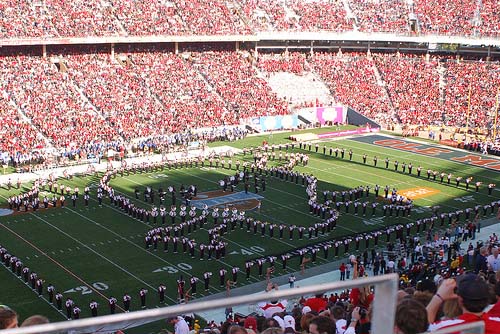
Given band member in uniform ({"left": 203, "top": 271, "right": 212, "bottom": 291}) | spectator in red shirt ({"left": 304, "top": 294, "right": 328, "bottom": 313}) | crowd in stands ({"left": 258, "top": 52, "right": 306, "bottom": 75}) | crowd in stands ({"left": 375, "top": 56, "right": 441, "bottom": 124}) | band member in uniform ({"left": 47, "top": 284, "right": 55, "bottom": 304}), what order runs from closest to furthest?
spectator in red shirt ({"left": 304, "top": 294, "right": 328, "bottom": 313}) → band member in uniform ({"left": 47, "top": 284, "right": 55, "bottom": 304}) → band member in uniform ({"left": 203, "top": 271, "right": 212, "bottom": 291}) → crowd in stands ({"left": 375, "top": 56, "right": 441, "bottom": 124}) → crowd in stands ({"left": 258, "top": 52, "right": 306, "bottom": 75})

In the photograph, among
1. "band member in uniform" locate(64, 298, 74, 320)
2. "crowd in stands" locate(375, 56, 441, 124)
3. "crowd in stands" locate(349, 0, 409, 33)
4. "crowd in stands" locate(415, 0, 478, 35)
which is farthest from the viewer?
"crowd in stands" locate(349, 0, 409, 33)

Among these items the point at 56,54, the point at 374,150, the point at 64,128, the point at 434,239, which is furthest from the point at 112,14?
the point at 434,239

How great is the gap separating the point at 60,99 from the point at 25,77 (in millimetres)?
2518

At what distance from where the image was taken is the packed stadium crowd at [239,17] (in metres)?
39.0

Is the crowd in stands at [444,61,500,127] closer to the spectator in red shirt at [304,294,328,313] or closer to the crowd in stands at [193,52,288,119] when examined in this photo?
the crowd in stands at [193,52,288,119]

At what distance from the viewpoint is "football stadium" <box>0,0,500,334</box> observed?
8.72 m

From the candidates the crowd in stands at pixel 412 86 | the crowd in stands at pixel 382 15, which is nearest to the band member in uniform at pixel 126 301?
the crowd in stands at pixel 412 86

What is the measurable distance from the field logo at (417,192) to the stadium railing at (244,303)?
23903mm

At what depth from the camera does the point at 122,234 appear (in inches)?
823

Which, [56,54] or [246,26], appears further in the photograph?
[246,26]

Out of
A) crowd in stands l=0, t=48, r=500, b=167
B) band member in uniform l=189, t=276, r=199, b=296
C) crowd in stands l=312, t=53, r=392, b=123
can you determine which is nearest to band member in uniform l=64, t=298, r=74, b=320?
band member in uniform l=189, t=276, r=199, b=296

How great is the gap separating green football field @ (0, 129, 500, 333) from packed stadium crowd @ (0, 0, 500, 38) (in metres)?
14.3

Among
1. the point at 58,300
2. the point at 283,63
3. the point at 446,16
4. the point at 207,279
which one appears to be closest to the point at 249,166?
the point at 207,279

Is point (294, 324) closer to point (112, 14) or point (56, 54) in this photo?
point (56, 54)
